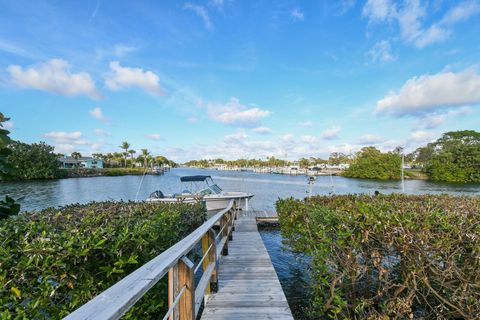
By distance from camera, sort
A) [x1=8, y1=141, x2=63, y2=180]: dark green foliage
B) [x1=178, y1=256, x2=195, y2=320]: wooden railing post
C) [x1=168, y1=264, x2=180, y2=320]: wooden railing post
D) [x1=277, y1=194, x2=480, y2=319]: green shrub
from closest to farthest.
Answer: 1. [x1=168, y1=264, x2=180, y2=320]: wooden railing post
2. [x1=178, y1=256, x2=195, y2=320]: wooden railing post
3. [x1=277, y1=194, x2=480, y2=319]: green shrub
4. [x1=8, y1=141, x2=63, y2=180]: dark green foliage

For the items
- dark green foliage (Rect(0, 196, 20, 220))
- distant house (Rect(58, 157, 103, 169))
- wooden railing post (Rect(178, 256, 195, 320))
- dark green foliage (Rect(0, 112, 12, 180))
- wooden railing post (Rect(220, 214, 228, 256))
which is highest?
distant house (Rect(58, 157, 103, 169))

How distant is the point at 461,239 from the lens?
2.69 metres

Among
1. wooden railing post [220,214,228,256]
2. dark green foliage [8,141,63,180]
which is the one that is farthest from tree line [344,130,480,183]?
dark green foliage [8,141,63,180]

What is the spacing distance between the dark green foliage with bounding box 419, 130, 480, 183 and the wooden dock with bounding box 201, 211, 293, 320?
6535 centimetres

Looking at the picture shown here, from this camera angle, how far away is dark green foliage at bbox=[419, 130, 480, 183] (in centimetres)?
5128

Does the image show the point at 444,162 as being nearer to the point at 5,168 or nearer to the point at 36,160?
the point at 5,168

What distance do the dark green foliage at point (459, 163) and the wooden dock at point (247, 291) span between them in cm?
6535

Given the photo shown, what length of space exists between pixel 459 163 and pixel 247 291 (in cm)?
6942

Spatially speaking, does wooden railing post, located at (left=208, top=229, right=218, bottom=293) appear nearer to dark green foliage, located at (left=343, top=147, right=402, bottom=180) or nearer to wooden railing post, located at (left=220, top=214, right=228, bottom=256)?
wooden railing post, located at (left=220, top=214, right=228, bottom=256)

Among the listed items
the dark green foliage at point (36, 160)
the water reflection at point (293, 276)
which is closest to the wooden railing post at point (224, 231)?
the water reflection at point (293, 276)

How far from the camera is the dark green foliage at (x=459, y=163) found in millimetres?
51281

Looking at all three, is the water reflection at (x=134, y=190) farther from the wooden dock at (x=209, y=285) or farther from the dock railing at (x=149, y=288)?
the dock railing at (x=149, y=288)

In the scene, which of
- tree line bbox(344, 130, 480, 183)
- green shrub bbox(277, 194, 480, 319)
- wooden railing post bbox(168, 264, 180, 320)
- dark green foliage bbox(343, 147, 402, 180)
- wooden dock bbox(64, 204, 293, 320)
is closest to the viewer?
wooden dock bbox(64, 204, 293, 320)

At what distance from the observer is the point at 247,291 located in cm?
391
